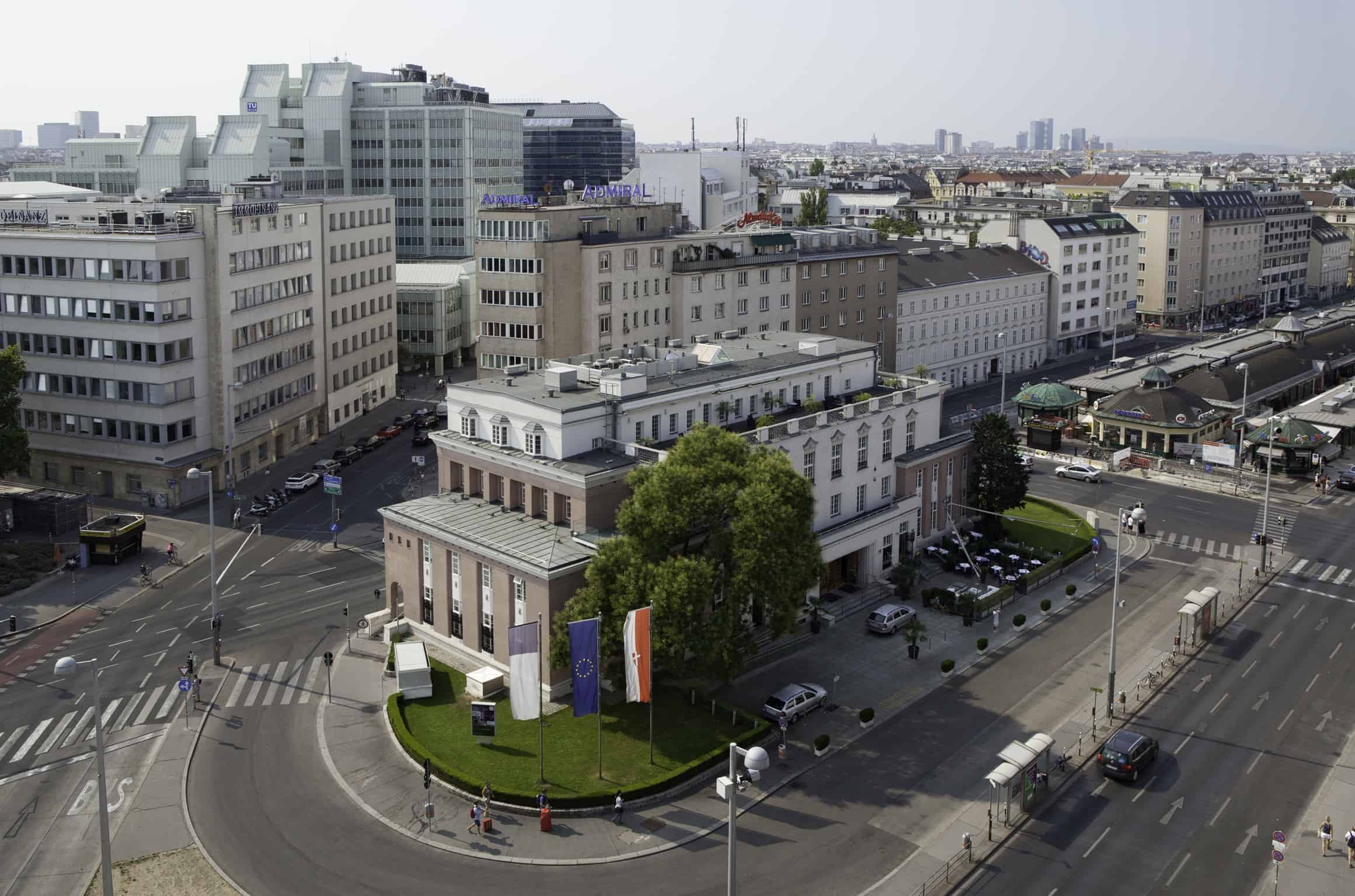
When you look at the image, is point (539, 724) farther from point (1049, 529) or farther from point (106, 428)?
point (106, 428)

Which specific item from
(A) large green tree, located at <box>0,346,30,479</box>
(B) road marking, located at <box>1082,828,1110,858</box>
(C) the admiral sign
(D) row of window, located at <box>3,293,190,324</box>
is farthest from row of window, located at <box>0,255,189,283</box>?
(B) road marking, located at <box>1082,828,1110,858</box>

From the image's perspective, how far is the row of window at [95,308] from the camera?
103 metres

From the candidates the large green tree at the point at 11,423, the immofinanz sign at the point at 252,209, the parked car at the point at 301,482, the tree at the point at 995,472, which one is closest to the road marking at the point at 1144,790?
the tree at the point at 995,472

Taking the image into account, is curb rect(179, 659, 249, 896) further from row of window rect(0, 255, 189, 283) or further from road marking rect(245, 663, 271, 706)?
row of window rect(0, 255, 189, 283)

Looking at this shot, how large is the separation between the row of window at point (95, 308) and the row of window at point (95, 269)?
1.88 m

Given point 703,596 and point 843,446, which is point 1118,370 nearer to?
point 843,446

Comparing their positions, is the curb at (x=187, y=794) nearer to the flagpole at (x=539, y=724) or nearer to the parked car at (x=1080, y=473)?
the flagpole at (x=539, y=724)

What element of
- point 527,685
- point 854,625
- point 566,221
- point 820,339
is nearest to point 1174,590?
point 854,625

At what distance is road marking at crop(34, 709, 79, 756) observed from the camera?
6225 centimetres

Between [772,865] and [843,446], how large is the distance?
37.4 metres

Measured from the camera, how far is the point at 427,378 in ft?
543

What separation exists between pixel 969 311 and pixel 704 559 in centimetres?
10802

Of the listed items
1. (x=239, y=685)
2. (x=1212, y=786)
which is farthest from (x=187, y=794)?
(x=1212, y=786)

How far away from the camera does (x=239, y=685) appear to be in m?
70.2
